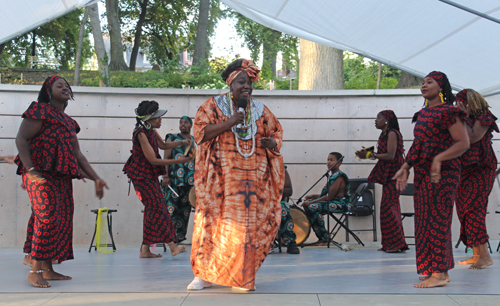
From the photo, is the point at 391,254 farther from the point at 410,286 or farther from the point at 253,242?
the point at 253,242

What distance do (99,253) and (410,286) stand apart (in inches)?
188

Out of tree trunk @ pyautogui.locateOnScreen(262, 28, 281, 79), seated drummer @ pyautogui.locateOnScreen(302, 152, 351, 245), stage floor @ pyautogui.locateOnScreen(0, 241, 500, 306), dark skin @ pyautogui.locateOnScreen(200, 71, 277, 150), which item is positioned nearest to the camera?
stage floor @ pyautogui.locateOnScreen(0, 241, 500, 306)

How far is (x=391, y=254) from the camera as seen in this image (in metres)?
7.09

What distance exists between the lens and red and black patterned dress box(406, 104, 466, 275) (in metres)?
4.33

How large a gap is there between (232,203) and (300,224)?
3933 mm

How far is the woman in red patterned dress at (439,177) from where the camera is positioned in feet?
14.1

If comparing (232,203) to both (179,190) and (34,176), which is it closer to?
(34,176)

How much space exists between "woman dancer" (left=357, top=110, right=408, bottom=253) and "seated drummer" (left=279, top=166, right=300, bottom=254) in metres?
1.17

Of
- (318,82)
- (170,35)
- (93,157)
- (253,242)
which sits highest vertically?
(170,35)

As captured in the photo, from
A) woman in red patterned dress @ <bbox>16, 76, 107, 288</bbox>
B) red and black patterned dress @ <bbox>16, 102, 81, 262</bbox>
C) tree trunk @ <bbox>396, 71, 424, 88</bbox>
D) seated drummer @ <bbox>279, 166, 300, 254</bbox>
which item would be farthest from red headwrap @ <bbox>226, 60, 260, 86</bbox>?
tree trunk @ <bbox>396, 71, 424, 88</bbox>

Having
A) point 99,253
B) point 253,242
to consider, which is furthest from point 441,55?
point 99,253

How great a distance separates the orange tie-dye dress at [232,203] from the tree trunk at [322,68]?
23.2ft

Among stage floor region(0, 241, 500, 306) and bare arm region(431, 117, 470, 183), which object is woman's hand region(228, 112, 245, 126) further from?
bare arm region(431, 117, 470, 183)

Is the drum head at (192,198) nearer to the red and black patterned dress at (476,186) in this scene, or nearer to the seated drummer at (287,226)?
the seated drummer at (287,226)
